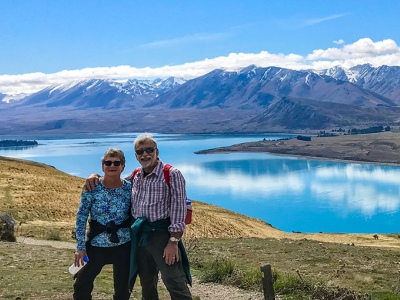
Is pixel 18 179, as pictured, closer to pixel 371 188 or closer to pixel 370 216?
pixel 370 216

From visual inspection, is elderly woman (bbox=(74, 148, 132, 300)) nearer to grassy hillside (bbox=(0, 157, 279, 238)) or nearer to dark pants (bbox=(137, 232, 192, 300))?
dark pants (bbox=(137, 232, 192, 300))

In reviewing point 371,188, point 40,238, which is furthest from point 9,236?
point 371,188

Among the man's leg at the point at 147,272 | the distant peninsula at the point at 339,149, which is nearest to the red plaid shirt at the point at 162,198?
the man's leg at the point at 147,272

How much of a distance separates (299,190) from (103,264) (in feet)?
291

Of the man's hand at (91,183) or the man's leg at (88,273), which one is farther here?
the man's leg at (88,273)

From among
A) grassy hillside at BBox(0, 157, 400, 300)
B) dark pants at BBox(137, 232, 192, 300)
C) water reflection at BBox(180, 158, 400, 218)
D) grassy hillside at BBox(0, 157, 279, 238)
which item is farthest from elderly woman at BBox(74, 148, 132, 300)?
water reflection at BBox(180, 158, 400, 218)

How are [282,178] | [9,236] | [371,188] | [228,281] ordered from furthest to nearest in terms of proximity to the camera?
[282,178]
[371,188]
[9,236]
[228,281]

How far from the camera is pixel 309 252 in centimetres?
1639

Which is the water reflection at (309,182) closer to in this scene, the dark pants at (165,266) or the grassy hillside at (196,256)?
the grassy hillside at (196,256)

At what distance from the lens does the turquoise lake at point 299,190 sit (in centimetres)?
6794

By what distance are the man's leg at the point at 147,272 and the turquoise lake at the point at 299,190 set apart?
5877 centimetres

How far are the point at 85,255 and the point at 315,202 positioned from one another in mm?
76857

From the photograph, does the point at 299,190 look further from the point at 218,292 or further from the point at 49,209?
the point at 218,292

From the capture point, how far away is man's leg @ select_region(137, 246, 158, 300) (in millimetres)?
5816
